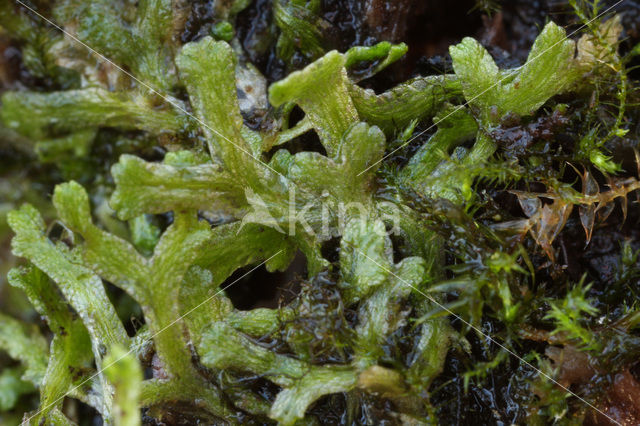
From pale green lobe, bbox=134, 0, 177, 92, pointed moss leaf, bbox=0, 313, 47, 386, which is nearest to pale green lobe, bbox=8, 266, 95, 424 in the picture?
pointed moss leaf, bbox=0, 313, 47, 386

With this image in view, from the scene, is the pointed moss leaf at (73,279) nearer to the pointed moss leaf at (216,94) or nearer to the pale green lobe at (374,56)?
the pointed moss leaf at (216,94)

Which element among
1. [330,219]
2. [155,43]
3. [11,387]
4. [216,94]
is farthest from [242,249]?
[11,387]

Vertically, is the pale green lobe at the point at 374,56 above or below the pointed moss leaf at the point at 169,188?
above

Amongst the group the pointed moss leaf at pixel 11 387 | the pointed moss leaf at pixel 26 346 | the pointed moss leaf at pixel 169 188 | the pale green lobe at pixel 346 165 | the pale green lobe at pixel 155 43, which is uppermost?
the pale green lobe at pixel 155 43

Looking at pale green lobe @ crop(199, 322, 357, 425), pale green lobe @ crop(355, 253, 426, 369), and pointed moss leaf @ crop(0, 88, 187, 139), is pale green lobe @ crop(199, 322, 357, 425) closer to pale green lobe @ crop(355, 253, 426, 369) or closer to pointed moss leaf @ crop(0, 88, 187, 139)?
pale green lobe @ crop(355, 253, 426, 369)

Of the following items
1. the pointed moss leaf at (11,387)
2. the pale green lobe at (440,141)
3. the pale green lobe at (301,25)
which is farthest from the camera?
the pointed moss leaf at (11,387)

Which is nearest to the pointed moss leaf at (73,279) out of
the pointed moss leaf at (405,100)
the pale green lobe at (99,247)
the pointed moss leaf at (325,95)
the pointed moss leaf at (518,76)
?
the pale green lobe at (99,247)

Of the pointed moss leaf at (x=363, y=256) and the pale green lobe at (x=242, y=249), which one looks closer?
the pointed moss leaf at (x=363, y=256)

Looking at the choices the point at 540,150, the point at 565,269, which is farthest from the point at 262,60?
the point at 565,269

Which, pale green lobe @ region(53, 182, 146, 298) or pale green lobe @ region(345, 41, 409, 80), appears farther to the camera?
pale green lobe @ region(345, 41, 409, 80)
